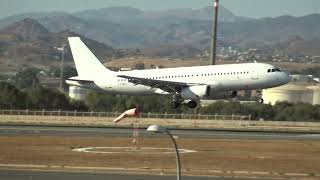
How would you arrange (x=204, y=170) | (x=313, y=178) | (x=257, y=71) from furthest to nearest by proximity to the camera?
(x=257, y=71)
(x=204, y=170)
(x=313, y=178)

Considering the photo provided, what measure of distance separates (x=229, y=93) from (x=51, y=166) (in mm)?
41198

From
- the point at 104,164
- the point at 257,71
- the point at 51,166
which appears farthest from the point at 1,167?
the point at 257,71

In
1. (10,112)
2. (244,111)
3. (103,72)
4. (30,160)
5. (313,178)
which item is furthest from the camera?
(244,111)

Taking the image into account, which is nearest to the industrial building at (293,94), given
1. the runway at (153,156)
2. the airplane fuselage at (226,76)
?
the airplane fuselage at (226,76)

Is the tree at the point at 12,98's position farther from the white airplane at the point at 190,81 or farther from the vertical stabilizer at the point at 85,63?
the white airplane at the point at 190,81

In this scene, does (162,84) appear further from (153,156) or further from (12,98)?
(12,98)

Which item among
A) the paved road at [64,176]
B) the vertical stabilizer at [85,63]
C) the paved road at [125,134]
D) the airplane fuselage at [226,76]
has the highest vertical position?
the vertical stabilizer at [85,63]

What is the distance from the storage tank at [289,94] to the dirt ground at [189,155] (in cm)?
11346

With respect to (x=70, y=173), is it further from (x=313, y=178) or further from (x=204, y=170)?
(x=313, y=178)

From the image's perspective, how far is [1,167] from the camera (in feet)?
137

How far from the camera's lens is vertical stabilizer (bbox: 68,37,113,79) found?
93475 millimetres

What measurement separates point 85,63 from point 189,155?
4799 cm

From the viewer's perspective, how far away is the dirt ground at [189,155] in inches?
1746

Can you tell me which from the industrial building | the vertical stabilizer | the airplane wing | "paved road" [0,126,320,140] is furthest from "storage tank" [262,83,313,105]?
"paved road" [0,126,320,140]
